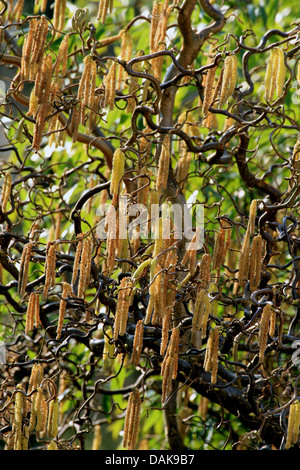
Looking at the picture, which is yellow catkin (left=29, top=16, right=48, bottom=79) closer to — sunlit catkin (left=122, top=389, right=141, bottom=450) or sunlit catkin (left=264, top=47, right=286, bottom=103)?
sunlit catkin (left=264, top=47, right=286, bottom=103)

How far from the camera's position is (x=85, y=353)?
276cm

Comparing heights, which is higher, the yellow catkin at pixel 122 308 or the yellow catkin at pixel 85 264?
the yellow catkin at pixel 85 264

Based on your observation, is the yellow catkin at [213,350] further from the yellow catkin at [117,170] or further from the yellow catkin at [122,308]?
the yellow catkin at [117,170]

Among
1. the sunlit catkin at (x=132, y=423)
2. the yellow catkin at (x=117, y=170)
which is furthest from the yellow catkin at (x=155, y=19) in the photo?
the sunlit catkin at (x=132, y=423)

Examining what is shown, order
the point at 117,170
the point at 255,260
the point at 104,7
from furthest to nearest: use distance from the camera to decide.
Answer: the point at 104,7 → the point at 255,260 → the point at 117,170

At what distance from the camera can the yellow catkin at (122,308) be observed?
1527 mm

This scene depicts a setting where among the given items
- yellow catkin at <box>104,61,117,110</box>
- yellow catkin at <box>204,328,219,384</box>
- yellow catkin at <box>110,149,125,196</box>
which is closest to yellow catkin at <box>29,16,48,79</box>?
yellow catkin at <box>104,61,117,110</box>

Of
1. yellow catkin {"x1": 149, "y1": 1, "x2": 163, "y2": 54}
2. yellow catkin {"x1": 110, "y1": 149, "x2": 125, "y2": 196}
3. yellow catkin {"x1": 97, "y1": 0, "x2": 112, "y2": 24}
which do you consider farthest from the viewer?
yellow catkin {"x1": 149, "y1": 1, "x2": 163, "y2": 54}

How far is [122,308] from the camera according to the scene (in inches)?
61.1

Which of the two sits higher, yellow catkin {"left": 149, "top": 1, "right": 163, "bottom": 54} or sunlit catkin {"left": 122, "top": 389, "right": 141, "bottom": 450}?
yellow catkin {"left": 149, "top": 1, "right": 163, "bottom": 54}

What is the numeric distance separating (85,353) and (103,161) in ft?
2.83

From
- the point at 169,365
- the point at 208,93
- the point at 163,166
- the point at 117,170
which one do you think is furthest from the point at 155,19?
the point at 169,365

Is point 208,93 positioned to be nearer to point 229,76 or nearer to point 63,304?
point 229,76

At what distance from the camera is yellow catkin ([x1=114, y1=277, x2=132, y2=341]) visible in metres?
1.53
